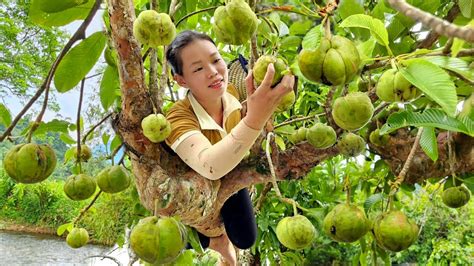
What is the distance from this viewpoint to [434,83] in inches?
22.6

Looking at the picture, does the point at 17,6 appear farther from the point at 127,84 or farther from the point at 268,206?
the point at 127,84

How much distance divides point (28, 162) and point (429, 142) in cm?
82

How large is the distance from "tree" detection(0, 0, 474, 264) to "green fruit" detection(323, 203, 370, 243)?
104 millimetres

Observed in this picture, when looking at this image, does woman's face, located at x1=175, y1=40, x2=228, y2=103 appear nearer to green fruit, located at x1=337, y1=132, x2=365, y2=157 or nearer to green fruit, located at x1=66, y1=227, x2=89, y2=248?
green fruit, located at x1=337, y1=132, x2=365, y2=157

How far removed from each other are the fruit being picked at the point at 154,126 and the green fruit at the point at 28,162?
213mm

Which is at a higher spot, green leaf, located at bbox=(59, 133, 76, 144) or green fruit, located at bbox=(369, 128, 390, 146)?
green leaf, located at bbox=(59, 133, 76, 144)

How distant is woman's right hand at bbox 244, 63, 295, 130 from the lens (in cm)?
84

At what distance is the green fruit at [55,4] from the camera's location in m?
0.97

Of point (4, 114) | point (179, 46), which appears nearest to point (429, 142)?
point (179, 46)

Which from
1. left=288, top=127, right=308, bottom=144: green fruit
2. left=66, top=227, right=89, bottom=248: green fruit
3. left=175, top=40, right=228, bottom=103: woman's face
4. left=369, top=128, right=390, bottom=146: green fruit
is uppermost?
left=175, top=40, right=228, bottom=103: woman's face

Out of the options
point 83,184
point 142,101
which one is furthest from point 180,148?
point 83,184

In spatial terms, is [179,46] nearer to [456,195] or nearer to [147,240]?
[147,240]

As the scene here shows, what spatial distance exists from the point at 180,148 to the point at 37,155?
0.34 metres

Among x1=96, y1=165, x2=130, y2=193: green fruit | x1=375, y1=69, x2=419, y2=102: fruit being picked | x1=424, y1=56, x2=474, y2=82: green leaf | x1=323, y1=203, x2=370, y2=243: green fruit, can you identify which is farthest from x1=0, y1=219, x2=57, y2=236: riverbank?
x1=424, y1=56, x2=474, y2=82: green leaf
